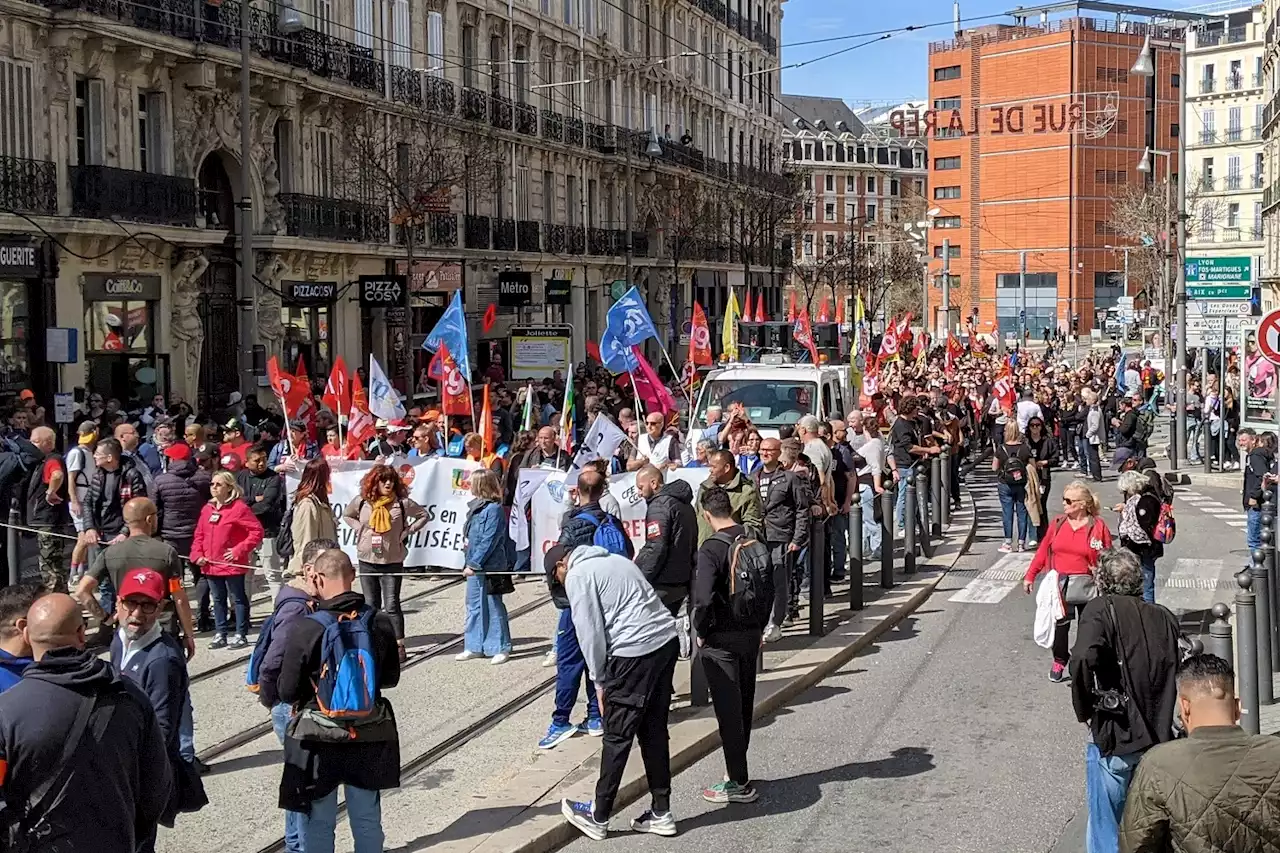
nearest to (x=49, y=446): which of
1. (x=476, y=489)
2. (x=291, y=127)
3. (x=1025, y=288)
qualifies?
(x=476, y=489)

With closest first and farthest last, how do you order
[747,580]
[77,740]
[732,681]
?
[77,740] < [747,580] < [732,681]

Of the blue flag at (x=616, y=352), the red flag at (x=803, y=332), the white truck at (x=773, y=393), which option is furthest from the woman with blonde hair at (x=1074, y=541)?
the red flag at (x=803, y=332)

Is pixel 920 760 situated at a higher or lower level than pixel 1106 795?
lower

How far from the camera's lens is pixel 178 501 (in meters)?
13.3

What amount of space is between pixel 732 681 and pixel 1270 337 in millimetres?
8507

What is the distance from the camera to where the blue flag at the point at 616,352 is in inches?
832

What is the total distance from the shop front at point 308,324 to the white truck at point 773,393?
12.1 meters

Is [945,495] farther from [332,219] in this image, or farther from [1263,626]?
[332,219]

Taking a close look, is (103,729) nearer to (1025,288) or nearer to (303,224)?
(303,224)

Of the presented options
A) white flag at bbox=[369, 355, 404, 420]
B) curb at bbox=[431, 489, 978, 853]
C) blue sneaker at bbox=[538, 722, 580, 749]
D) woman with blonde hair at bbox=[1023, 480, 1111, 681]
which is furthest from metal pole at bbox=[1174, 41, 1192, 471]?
blue sneaker at bbox=[538, 722, 580, 749]

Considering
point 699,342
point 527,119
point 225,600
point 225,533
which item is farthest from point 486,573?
point 527,119

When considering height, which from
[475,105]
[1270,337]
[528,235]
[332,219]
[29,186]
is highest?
[475,105]

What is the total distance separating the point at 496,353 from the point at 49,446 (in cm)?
2416

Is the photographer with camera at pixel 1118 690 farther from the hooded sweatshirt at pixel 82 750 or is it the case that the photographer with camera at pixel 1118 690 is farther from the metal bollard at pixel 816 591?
the metal bollard at pixel 816 591
